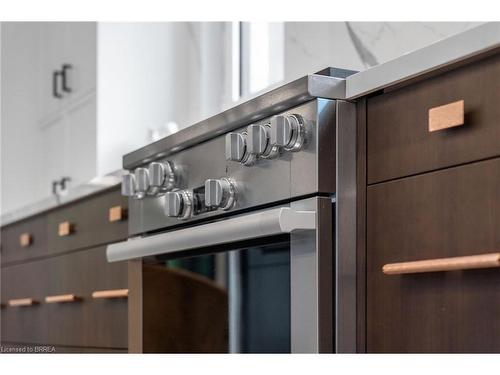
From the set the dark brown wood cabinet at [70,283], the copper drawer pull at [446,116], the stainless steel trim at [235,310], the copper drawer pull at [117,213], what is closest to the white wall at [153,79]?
the dark brown wood cabinet at [70,283]

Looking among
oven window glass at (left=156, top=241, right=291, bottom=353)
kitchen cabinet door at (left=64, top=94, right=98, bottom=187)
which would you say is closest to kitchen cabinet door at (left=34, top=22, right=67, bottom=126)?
kitchen cabinet door at (left=64, top=94, right=98, bottom=187)

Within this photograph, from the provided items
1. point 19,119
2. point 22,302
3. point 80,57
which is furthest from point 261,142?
point 19,119

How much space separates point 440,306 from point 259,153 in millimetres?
432

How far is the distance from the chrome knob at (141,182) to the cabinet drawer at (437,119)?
71 cm

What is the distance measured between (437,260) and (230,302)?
915 millimetres

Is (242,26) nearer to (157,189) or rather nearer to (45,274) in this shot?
(45,274)

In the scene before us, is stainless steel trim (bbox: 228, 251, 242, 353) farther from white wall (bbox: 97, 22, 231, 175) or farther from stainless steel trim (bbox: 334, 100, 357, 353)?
white wall (bbox: 97, 22, 231, 175)

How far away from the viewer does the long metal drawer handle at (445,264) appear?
1048 millimetres

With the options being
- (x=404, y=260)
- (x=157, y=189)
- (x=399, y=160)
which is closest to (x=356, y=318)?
(x=404, y=260)

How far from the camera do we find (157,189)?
6.11 feet

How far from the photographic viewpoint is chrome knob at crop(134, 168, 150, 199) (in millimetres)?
1906

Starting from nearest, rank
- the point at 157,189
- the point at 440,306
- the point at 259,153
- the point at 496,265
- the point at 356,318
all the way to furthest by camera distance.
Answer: the point at 496,265
the point at 440,306
the point at 356,318
the point at 259,153
the point at 157,189

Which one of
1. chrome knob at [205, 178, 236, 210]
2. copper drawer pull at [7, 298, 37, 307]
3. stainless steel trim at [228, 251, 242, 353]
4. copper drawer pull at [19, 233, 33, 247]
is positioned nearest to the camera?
chrome knob at [205, 178, 236, 210]

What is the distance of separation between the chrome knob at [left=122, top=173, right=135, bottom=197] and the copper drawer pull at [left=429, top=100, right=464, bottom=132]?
96cm
